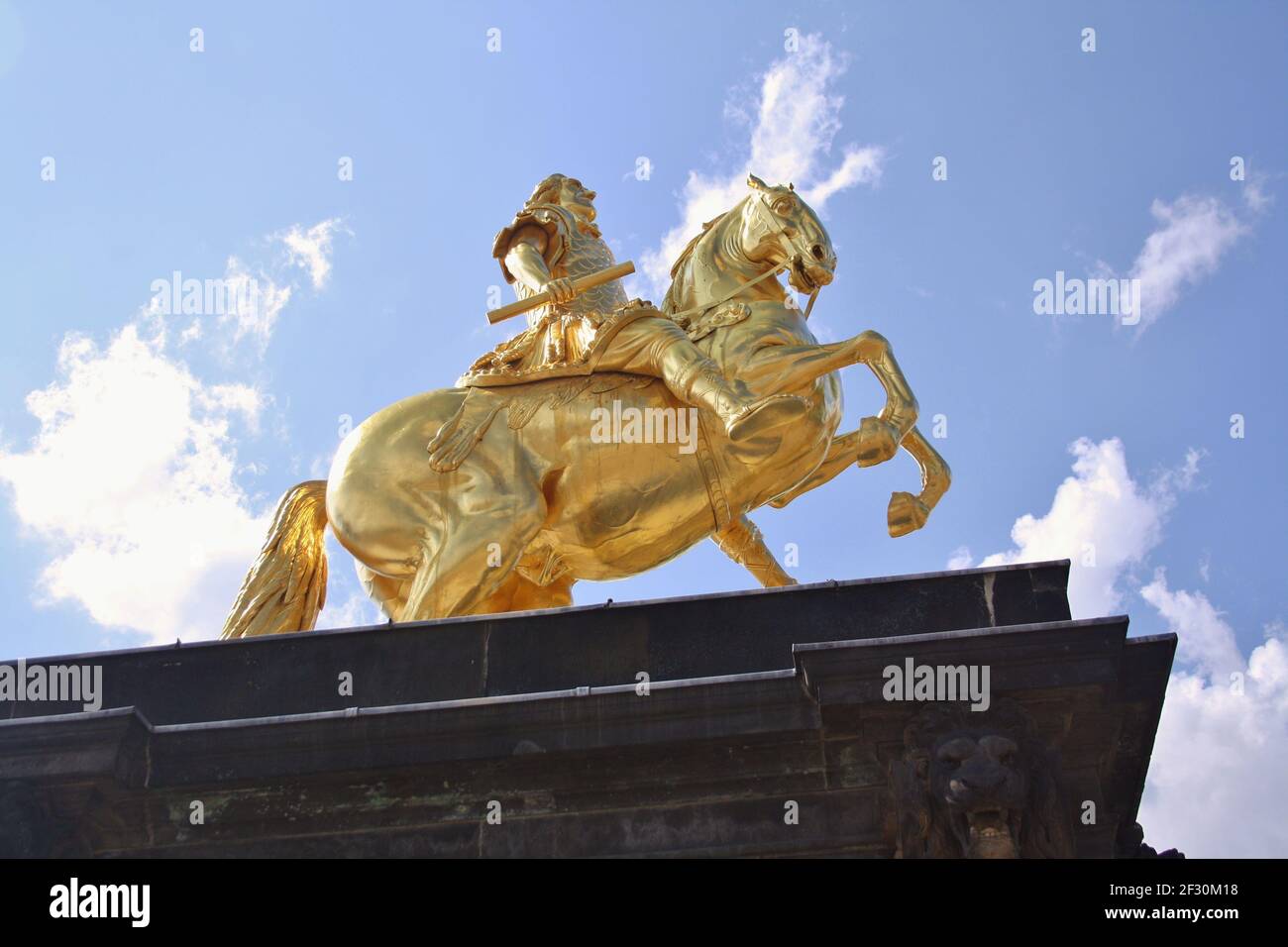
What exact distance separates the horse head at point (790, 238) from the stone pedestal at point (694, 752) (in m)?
3.74

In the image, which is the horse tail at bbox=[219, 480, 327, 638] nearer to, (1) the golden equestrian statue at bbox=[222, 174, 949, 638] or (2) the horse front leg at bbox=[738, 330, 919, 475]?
(1) the golden equestrian statue at bbox=[222, 174, 949, 638]

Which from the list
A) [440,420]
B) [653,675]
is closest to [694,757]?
[653,675]

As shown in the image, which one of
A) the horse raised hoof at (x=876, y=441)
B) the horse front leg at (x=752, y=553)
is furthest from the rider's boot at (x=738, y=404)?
the horse front leg at (x=752, y=553)

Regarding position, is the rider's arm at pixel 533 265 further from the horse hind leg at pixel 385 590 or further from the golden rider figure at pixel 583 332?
the horse hind leg at pixel 385 590

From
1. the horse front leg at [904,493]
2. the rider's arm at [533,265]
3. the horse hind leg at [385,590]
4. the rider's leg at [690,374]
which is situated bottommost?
the horse hind leg at [385,590]

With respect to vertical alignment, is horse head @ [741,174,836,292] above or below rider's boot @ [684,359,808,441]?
above

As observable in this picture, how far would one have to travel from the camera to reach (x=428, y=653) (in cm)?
998

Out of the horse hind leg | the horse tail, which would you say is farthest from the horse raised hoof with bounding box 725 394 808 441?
the horse tail

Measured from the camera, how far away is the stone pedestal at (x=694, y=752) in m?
8.92

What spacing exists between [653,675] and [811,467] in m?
3.05

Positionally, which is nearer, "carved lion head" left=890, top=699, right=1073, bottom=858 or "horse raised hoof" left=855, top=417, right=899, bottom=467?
"carved lion head" left=890, top=699, right=1073, bottom=858

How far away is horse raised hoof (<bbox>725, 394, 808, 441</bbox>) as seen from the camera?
11.6 m

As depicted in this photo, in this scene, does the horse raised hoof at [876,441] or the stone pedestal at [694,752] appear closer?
the stone pedestal at [694,752]

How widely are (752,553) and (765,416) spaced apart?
161cm
